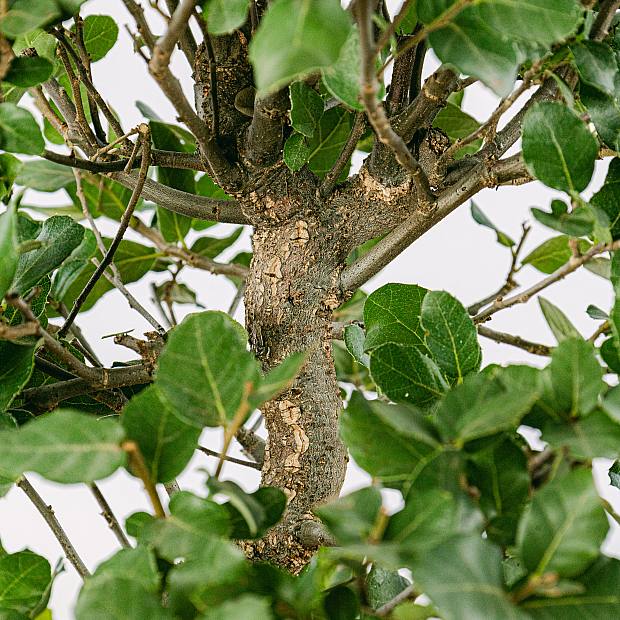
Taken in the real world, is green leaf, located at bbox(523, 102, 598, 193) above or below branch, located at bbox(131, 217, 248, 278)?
below

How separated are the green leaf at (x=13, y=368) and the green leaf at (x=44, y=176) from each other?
0.35 metres

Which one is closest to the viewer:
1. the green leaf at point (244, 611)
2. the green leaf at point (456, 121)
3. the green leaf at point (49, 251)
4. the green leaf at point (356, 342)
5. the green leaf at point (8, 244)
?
the green leaf at point (244, 611)

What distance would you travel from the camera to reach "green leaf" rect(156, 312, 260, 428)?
295 mm

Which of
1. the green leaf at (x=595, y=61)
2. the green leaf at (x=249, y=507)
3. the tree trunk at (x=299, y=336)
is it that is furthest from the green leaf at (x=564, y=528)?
the tree trunk at (x=299, y=336)

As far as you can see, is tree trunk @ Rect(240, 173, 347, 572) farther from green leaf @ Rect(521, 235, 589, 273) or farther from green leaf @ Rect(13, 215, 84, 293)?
green leaf @ Rect(521, 235, 589, 273)

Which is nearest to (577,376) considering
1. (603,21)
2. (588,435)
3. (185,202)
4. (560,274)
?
(588,435)

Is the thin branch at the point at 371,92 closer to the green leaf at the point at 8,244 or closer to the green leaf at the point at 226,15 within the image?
the green leaf at the point at 226,15

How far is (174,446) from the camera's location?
31 cm

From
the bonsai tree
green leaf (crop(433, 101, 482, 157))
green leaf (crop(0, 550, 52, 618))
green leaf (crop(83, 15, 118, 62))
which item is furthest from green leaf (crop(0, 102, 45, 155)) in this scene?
green leaf (crop(433, 101, 482, 157))

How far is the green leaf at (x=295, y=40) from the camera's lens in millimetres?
237

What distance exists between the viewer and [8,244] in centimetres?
34

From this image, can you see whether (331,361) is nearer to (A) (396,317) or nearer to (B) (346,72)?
(A) (396,317)

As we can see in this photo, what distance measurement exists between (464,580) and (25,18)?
11.0 inches

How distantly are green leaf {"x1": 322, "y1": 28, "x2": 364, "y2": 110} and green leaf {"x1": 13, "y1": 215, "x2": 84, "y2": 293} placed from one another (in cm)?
20
